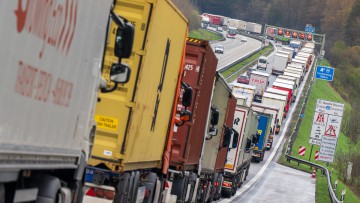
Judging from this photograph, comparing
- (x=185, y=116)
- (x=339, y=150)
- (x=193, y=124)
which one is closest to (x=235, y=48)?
(x=339, y=150)

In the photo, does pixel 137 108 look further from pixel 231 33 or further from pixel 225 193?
pixel 231 33

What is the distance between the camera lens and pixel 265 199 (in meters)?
38.1

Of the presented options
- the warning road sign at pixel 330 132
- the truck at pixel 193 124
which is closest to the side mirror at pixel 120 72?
the truck at pixel 193 124

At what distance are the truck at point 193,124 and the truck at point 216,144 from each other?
1.17 metres

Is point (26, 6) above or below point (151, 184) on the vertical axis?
above

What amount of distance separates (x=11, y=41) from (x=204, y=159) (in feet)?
62.8

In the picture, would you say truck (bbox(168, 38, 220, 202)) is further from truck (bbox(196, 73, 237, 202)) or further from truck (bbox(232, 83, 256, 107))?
truck (bbox(232, 83, 256, 107))

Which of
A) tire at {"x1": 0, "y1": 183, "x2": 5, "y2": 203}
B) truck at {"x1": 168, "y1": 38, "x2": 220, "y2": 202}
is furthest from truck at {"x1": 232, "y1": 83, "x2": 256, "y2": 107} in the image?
tire at {"x1": 0, "y1": 183, "x2": 5, "y2": 203}

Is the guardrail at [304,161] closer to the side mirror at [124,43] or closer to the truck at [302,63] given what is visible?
the truck at [302,63]

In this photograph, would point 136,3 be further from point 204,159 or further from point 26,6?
point 204,159

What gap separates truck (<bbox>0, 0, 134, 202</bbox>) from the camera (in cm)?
793

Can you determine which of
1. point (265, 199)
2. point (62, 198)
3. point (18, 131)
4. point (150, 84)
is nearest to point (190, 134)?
point (150, 84)

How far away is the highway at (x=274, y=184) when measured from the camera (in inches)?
1556

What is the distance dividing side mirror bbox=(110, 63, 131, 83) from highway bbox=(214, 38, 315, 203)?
23.0 m
